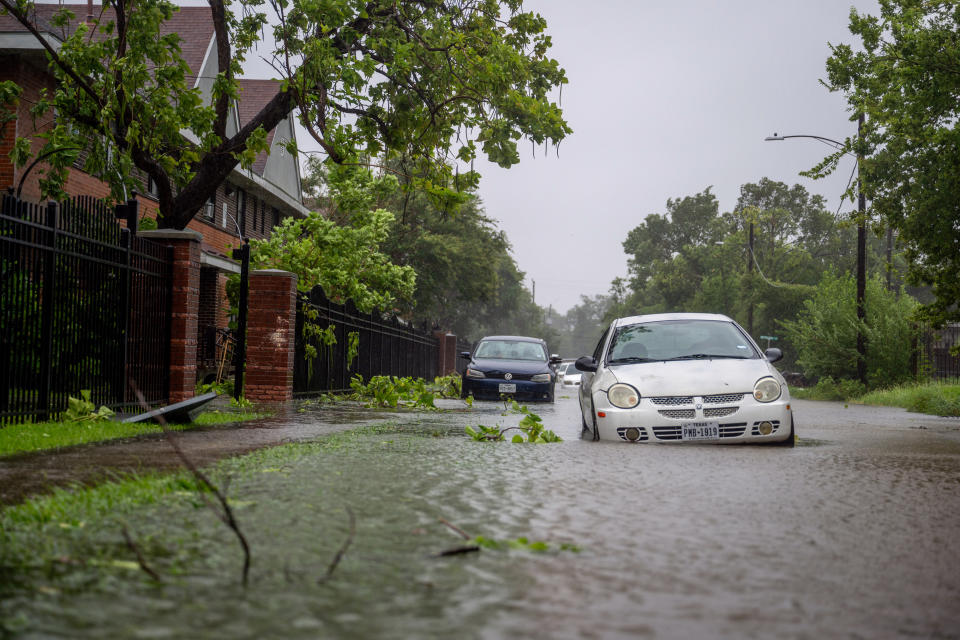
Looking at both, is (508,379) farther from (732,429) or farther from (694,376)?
(732,429)

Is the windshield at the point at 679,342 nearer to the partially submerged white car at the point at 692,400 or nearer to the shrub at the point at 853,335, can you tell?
the partially submerged white car at the point at 692,400

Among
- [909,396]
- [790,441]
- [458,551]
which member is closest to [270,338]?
[790,441]

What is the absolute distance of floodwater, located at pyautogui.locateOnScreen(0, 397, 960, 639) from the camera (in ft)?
9.13

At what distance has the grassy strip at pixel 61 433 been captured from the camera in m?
6.97

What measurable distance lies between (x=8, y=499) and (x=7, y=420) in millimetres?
4095

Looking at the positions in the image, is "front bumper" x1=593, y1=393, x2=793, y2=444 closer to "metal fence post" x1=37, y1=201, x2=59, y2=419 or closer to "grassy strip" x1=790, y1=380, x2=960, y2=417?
"metal fence post" x1=37, y1=201, x2=59, y2=419

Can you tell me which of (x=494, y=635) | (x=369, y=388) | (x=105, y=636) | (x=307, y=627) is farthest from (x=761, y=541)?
(x=369, y=388)

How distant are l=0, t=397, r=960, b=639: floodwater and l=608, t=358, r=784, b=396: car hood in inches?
98.8

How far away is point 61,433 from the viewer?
794 cm

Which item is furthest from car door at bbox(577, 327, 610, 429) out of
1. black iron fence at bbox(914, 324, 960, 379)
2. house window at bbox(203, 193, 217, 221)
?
black iron fence at bbox(914, 324, 960, 379)

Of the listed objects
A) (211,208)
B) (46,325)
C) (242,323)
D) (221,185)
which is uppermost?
(221,185)

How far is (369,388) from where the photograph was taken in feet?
62.4

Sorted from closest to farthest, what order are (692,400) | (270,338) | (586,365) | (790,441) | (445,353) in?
1. (692,400)
2. (790,441)
3. (586,365)
4. (270,338)
5. (445,353)

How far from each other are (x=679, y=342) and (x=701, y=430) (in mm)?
1836
